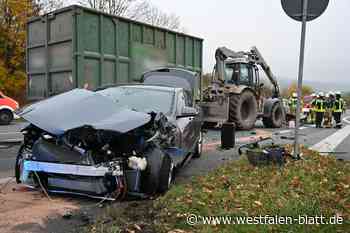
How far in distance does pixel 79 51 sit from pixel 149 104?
4108 mm

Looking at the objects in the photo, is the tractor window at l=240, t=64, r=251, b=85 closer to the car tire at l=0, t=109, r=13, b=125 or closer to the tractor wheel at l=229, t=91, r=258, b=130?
the tractor wheel at l=229, t=91, r=258, b=130

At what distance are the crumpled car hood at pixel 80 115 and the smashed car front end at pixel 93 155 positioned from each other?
11 millimetres

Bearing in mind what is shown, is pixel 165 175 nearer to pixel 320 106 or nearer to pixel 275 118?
pixel 275 118

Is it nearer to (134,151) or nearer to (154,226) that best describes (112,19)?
(134,151)

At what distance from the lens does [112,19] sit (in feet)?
33.9

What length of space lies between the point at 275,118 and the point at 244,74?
9.08 feet

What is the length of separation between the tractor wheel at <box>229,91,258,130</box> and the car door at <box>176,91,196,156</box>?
719 centimetres

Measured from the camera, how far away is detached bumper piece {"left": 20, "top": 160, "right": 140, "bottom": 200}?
4453 mm

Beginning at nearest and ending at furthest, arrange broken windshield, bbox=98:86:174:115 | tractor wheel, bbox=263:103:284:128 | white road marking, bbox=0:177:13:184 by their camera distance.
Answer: white road marking, bbox=0:177:13:184
broken windshield, bbox=98:86:174:115
tractor wheel, bbox=263:103:284:128

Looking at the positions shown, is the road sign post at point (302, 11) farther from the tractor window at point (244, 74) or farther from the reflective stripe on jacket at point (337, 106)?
the reflective stripe on jacket at point (337, 106)

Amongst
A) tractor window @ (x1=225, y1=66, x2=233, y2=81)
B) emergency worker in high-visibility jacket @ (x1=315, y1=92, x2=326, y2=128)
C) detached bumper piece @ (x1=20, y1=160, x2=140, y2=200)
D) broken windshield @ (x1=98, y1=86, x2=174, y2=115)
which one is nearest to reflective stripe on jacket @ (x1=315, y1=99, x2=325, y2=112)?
emergency worker in high-visibility jacket @ (x1=315, y1=92, x2=326, y2=128)

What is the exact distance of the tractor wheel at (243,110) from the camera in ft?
46.1

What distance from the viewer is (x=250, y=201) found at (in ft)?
13.8

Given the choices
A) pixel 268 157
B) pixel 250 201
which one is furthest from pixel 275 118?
pixel 250 201
